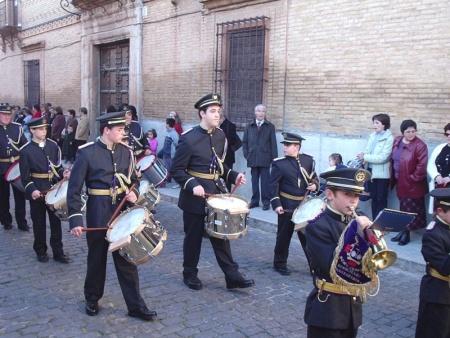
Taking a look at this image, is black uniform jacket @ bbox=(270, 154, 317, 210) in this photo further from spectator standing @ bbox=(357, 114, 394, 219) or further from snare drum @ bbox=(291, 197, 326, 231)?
spectator standing @ bbox=(357, 114, 394, 219)

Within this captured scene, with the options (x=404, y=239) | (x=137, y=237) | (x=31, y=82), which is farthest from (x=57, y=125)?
(x=137, y=237)

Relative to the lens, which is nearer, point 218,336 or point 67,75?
point 218,336

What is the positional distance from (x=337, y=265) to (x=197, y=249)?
2836 millimetres

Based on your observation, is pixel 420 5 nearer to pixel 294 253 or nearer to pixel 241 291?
pixel 294 253

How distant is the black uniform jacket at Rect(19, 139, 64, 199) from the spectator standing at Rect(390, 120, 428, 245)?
494 centimetres

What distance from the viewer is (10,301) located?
5.13 m

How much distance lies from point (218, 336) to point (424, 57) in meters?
5.55

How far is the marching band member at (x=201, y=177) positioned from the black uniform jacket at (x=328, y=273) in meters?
2.36

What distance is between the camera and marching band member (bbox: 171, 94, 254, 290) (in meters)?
5.41

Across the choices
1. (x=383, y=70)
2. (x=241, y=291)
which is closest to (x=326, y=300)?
(x=241, y=291)

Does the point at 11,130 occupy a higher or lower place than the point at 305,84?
lower

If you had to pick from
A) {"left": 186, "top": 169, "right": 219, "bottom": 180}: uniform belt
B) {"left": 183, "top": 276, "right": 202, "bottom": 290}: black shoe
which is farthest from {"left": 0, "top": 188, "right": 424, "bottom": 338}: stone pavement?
{"left": 186, "top": 169, "right": 219, "bottom": 180}: uniform belt

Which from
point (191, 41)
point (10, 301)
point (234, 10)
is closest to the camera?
point (10, 301)

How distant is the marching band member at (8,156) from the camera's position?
809cm
